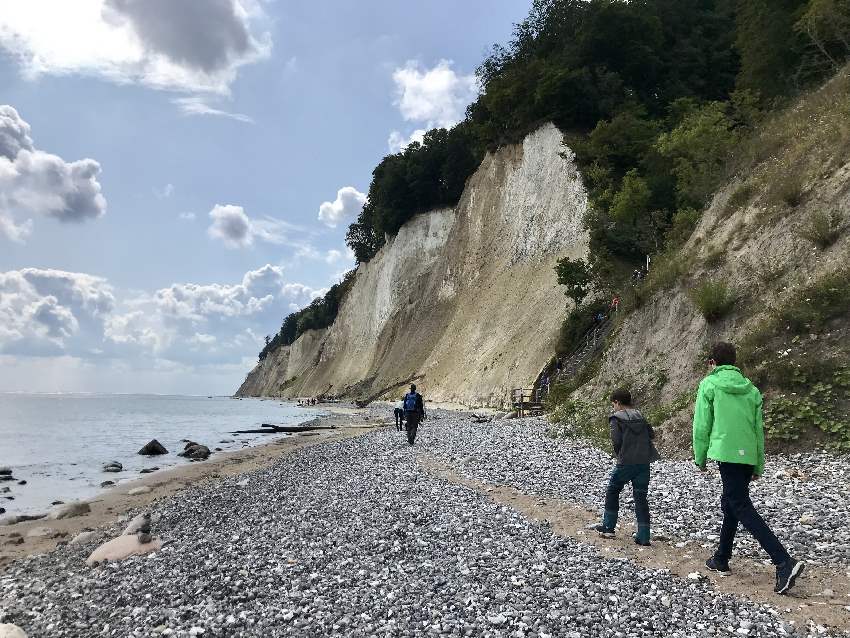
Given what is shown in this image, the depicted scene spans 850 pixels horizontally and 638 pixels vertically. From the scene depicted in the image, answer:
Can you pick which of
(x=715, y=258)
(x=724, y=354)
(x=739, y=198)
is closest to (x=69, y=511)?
(x=724, y=354)

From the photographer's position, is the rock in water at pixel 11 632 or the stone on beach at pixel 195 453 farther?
the stone on beach at pixel 195 453

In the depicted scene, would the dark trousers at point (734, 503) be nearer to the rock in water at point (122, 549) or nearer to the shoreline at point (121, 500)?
the rock in water at point (122, 549)

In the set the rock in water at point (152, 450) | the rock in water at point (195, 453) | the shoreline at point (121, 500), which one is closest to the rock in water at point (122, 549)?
the shoreline at point (121, 500)

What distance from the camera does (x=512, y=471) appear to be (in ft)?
42.2

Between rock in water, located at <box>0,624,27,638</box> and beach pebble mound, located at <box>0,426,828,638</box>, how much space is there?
9.6 inches

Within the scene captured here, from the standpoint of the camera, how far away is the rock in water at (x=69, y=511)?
567 inches

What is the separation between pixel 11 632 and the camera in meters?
6.15

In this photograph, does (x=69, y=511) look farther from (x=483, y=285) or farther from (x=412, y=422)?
(x=483, y=285)

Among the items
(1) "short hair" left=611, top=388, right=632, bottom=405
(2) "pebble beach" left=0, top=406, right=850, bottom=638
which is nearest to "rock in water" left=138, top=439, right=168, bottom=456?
(2) "pebble beach" left=0, top=406, right=850, bottom=638

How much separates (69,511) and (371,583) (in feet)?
40.3

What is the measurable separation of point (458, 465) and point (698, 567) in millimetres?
8938

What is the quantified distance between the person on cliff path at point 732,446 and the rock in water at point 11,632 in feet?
25.2

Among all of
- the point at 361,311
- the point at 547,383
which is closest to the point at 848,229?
the point at 547,383

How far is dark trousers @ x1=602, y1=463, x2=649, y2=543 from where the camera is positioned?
707cm
